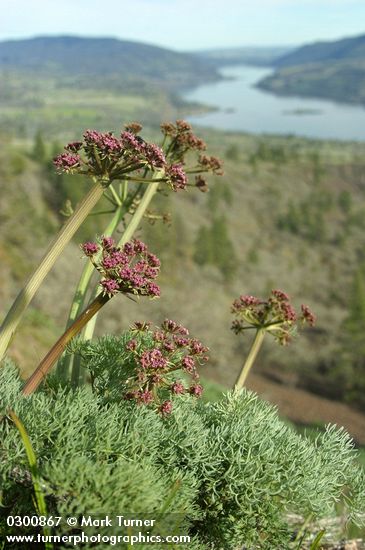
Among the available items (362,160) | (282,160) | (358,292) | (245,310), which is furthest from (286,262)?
(245,310)

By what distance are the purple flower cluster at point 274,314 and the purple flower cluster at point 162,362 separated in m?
0.65

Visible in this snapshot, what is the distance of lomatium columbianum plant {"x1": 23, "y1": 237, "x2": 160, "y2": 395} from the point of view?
2.23 meters

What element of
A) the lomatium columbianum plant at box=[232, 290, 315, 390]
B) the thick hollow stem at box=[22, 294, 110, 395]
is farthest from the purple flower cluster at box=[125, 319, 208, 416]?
the lomatium columbianum plant at box=[232, 290, 315, 390]

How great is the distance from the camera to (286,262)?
60.9 m

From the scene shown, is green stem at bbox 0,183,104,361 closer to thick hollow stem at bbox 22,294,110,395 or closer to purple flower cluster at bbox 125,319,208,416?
thick hollow stem at bbox 22,294,110,395

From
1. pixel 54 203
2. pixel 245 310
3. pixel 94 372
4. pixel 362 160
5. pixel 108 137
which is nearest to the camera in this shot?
pixel 108 137

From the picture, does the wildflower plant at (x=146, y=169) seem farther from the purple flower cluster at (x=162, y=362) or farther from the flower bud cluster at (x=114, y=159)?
the purple flower cluster at (x=162, y=362)

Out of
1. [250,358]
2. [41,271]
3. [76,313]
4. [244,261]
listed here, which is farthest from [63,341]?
[244,261]

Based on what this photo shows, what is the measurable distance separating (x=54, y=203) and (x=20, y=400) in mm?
51853

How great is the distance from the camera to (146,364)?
2.38 meters

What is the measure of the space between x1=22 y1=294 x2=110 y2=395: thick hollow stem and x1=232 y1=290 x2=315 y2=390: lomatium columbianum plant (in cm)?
110

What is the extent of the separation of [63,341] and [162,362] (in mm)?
427

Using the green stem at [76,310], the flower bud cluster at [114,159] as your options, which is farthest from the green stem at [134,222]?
the flower bud cluster at [114,159]

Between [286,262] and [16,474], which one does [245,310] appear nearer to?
[16,474]
